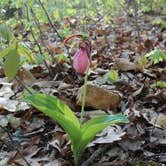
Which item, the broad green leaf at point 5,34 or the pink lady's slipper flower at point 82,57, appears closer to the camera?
the broad green leaf at point 5,34

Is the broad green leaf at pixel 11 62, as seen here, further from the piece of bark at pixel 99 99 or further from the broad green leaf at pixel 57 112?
the piece of bark at pixel 99 99

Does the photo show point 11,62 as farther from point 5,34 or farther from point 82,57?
point 82,57

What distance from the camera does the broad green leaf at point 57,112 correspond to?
1.33 m

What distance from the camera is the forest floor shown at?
4.92 feet

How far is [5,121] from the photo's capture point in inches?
70.9

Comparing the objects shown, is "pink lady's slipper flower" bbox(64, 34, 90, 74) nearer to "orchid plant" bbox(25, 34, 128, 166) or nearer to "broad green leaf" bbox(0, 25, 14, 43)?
"orchid plant" bbox(25, 34, 128, 166)

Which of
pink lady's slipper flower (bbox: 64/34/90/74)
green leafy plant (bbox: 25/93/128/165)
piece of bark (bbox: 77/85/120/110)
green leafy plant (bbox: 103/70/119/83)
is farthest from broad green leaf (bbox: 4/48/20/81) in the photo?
green leafy plant (bbox: 103/70/119/83)

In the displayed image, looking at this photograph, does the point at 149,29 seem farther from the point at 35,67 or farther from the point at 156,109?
the point at 156,109

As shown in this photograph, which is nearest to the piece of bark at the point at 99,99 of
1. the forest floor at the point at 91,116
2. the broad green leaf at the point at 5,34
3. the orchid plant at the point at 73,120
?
the forest floor at the point at 91,116

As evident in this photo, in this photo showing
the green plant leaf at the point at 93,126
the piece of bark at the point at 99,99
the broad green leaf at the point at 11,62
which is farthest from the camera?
the piece of bark at the point at 99,99

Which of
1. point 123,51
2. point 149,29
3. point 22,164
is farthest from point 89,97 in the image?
point 149,29

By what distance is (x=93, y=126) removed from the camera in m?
1.32

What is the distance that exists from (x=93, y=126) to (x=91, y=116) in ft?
1.57

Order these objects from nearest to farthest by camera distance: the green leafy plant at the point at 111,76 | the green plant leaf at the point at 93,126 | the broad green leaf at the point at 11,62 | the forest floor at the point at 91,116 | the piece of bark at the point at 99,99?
the broad green leaf at the point at 11,62 → the green plant leaf at the point at 93,126 → the forest floor at the point at 91,116 → the piece of bark at the point at 99,99 → the green leafy plant at the point at 111,76
